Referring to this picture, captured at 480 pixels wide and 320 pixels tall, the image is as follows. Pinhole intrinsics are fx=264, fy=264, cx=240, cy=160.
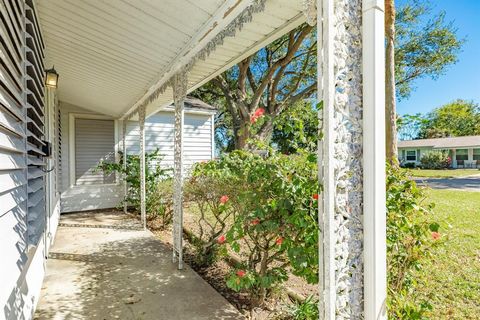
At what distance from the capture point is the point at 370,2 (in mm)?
1481

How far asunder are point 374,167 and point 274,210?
98 cm

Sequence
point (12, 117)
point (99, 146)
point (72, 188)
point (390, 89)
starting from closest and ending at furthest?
point (12, 117)
point (390, 89)
point (72, 188)
point (99, 146)

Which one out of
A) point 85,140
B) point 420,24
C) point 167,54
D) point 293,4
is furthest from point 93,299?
point 420,24

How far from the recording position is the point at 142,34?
2793 mm

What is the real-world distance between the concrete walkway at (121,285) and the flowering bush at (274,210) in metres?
0.61

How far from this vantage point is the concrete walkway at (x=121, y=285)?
281cm

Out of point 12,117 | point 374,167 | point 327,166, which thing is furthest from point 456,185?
point 12,117

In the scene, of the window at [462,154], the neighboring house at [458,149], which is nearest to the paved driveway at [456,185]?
the neighboring house at [458,149]

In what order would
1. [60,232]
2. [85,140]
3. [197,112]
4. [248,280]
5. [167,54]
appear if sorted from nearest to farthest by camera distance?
[248,280], [167,54], [60,232], [85,140], [197,112]

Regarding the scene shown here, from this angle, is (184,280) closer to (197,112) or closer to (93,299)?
(93,299)

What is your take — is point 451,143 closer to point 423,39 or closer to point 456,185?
point 456,185

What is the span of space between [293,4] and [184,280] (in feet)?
11.1

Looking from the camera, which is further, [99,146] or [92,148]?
[99,146]

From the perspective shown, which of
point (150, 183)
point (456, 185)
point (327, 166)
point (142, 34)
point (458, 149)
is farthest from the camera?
point (458, 149)
